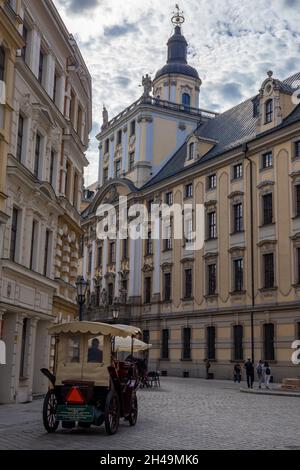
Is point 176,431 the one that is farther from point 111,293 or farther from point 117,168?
point 117,168

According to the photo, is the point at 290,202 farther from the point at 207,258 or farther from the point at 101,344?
the point at 101,344

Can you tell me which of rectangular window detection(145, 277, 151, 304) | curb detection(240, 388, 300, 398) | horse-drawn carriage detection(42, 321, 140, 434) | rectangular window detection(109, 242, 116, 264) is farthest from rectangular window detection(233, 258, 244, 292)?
horse-drawn carriage detection(42, 321, 140, 434)

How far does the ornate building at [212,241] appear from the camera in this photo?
3912 cm

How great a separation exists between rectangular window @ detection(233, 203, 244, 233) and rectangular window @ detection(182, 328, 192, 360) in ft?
30.5

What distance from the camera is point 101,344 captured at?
14.6 m

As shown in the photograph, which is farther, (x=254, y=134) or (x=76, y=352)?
(x=254, y=134)

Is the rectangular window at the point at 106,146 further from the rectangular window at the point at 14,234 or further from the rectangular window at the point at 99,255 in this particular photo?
the rectangular window at the point at 14,234

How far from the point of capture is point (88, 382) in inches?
541

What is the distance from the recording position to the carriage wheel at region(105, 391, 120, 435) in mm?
13039

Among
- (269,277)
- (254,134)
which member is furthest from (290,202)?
(254,134)

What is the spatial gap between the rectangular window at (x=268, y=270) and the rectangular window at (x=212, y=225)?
591 cm

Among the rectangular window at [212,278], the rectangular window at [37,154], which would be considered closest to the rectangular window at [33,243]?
the rectangular window at [37,154]

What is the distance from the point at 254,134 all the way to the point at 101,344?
3259 cm

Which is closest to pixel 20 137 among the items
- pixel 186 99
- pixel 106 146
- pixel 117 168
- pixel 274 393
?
pixel 274 393
